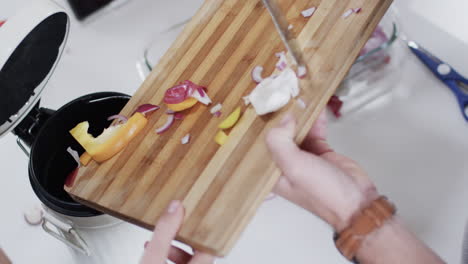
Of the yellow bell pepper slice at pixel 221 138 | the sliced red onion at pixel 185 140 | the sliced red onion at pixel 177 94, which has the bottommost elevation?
the yellow bell pepper slice at pixel 221 138

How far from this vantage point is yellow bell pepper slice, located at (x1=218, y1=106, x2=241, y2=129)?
0.69 m

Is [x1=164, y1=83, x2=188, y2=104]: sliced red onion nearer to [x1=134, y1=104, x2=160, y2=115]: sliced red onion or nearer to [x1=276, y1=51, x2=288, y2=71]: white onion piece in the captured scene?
[x1=134, y1=104, x2=160, y2=115]: sliced red onion

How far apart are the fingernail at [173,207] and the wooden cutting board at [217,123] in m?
0.02

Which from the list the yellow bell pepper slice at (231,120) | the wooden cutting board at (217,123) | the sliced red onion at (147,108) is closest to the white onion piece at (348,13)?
the wooden cutting board at (217,123)

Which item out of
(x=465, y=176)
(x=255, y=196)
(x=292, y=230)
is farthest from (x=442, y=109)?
(x=255, y=196)

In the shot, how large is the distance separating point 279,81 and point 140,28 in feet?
1.96

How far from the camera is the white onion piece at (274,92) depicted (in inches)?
26.4

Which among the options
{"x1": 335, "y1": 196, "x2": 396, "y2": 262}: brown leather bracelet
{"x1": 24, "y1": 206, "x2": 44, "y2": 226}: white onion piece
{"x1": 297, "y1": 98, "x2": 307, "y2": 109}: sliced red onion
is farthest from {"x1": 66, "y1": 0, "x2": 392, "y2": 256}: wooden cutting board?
{"x1": 24, "y1": 206, "x2": 44, "y2": 226}: white onion piece

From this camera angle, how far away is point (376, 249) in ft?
2.13

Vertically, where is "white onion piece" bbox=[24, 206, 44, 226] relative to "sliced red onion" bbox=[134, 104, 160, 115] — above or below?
below

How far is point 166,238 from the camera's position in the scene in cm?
62

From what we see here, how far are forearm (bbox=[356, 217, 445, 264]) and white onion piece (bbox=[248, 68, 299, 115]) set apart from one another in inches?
8.3

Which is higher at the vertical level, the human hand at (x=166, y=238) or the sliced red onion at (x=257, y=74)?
the sliced red onion at (x=257, y=74)

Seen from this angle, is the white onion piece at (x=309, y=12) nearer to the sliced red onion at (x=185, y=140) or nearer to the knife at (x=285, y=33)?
the knife at (x=285, y=33)
